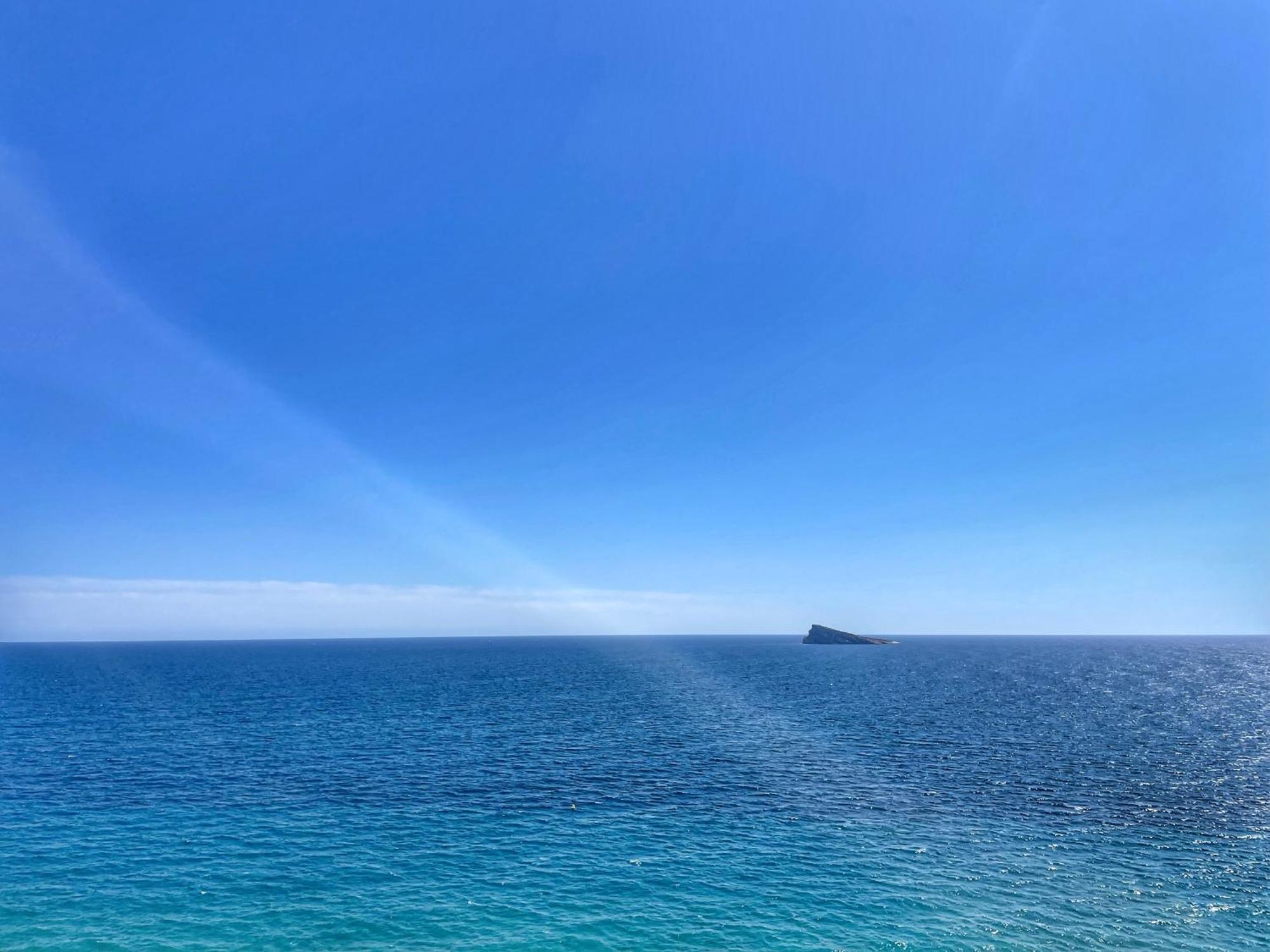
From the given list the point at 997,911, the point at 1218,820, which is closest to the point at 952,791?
the point at 1218,820

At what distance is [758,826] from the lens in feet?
172

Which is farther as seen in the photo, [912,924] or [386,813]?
[386,813]

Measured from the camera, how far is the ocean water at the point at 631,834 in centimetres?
3669

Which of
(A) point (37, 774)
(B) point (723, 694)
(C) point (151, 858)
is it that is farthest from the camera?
(B) point (723, 694)

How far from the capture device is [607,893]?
41031 millimetres

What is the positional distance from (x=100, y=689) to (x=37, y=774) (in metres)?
103

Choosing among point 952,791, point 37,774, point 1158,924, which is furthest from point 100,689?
point 1158,924

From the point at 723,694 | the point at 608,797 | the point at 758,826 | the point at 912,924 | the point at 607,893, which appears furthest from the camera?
the point at 723,694

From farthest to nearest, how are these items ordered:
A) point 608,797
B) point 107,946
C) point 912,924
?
point 608,797 < point 912,924 < point 107,946

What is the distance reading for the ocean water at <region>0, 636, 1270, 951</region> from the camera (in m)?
36.7

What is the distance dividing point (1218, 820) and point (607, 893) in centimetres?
5001

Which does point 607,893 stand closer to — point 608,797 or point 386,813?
point 608,797

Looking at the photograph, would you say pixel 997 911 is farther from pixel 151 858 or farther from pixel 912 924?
pixel 151 858

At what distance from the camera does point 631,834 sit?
1998 inches
